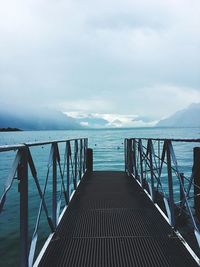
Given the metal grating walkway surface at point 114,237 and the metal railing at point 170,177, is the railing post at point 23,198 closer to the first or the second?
the metal grating walkway surface at point 114,237

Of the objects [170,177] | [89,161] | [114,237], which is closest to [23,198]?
[114,237]

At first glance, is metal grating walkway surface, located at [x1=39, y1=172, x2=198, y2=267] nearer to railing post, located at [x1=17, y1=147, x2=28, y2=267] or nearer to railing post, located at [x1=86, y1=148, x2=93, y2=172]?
railing post, located at [x1=17, y1=147, x2=28, y2=267]

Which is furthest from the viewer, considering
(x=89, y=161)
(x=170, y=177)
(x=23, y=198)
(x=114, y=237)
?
(x=89, y=161)

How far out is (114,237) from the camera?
12.8 feet

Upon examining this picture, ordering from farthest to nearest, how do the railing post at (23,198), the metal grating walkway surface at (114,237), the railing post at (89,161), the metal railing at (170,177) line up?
the railing post at (89,161) < the metal railing at (170,177) < the metal grating walkway surface at (114,237) < the railing post at (23,198)

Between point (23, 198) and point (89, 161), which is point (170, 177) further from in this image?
point (89, 161)

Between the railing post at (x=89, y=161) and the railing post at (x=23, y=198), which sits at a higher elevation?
the railing post at (x=23, y=198)

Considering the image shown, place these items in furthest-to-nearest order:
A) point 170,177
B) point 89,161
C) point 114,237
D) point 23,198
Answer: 1. point 89,161
2. point 170,177
3. point 114,237
4. point 23,198

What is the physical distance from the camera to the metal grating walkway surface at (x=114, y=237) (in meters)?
3.16

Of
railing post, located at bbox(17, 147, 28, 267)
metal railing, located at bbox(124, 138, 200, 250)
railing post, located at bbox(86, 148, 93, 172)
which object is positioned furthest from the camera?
railing post, located at bbox(86, 148, 93, 172)

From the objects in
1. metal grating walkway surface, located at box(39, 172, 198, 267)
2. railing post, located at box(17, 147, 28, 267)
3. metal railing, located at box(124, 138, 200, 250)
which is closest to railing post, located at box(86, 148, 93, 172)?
metal railing, located at box(124, 138, 200, 250)

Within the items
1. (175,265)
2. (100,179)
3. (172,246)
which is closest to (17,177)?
(175,265)

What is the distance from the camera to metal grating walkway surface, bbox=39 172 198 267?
3.16 metres

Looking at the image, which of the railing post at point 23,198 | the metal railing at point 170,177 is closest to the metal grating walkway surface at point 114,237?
the metal railing at point 170,177
